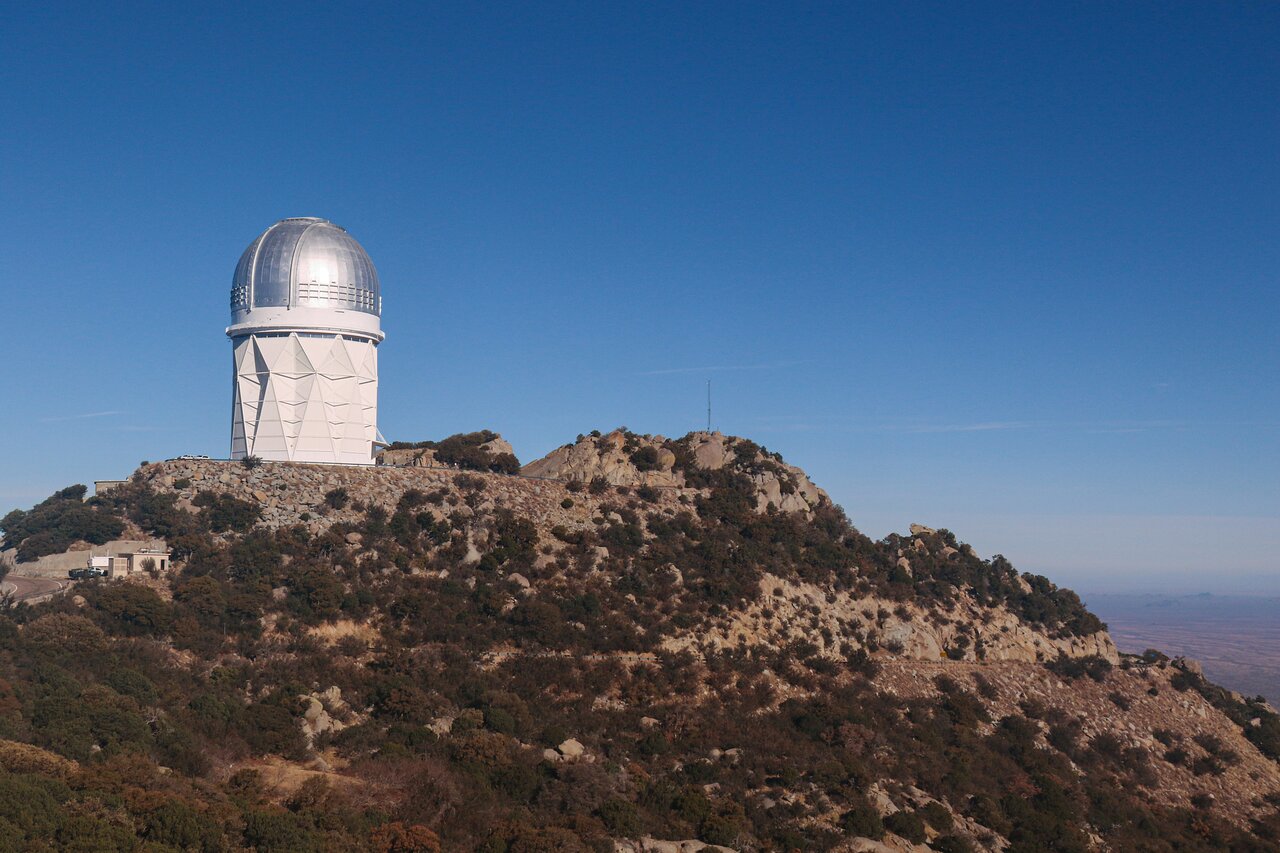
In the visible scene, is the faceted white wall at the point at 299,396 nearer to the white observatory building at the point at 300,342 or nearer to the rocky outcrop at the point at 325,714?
the white observatory building at the point at 300,342

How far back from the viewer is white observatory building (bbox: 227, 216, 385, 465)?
59719mm

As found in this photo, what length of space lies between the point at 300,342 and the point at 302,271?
3.75 meters

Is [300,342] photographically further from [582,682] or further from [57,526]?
[582,682]

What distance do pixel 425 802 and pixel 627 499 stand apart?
30632 mm

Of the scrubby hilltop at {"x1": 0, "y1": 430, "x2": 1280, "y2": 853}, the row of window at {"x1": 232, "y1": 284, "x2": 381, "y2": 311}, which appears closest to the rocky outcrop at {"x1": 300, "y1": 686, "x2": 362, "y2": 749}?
the scrubby hilltop at {"x1": 0, "y1": 430, "x2": 1280, "y2": 853}

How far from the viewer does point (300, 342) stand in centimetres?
5978

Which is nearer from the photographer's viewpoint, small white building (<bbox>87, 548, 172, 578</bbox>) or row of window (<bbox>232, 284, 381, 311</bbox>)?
small white building (<bbox>87, 548, 172, 578</bbox>)

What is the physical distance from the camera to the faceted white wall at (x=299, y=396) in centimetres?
5991

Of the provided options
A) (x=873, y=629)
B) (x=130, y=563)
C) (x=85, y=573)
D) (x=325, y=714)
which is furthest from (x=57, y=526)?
(x=873, y=629)

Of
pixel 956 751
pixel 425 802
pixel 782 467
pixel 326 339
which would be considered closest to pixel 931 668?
pixel 956 751

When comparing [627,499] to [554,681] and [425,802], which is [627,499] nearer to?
[554,681]

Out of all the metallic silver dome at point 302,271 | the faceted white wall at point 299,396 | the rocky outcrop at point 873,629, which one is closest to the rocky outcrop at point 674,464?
the rocky outcrop at point 873,629

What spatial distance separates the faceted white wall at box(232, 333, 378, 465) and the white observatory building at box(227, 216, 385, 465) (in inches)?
2.1

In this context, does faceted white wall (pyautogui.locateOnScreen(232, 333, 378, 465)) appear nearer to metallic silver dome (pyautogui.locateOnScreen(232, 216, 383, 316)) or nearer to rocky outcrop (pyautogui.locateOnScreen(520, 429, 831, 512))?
metallic silver dome (pyautogui.locateOnScreen(232, 216, 383, 316))
